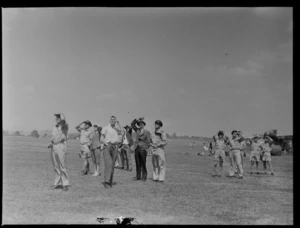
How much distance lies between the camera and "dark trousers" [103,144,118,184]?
1031 cm

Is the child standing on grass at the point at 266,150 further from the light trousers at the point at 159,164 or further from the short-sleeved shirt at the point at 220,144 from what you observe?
the light trousers at the point at 159,164

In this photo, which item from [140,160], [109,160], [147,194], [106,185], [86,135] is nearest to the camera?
[147,194]

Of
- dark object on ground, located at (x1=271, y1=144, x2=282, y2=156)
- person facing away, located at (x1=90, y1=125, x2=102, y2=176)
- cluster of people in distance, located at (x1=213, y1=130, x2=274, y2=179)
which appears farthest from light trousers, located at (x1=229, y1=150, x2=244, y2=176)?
person facing away, located at (x1=90, y1=125, x2=102, y2=176)

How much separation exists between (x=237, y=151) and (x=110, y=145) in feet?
9.16

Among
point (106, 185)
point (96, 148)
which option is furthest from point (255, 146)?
point (96, 148)

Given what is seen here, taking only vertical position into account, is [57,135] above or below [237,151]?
above

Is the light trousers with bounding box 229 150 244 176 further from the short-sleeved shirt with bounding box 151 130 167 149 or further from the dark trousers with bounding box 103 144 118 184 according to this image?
the dark trousers with bounding box 103 144 118 184

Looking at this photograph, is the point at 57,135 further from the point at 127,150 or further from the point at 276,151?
the point at 276,151

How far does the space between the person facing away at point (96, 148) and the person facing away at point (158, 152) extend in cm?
117

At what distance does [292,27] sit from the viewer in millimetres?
10055

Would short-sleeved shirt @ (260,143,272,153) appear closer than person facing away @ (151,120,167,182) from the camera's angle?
No

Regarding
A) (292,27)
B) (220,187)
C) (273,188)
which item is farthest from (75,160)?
(292,27)

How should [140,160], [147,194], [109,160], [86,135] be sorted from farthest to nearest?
[140,160] → [86,135] → [109,160] → [147,194]

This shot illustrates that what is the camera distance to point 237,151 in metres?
10.7
